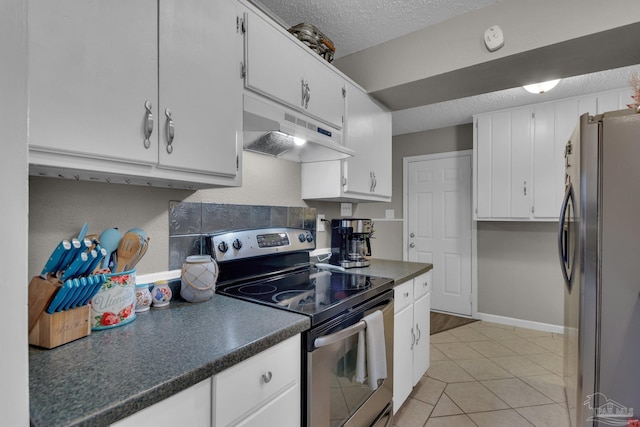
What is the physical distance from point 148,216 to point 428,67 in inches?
70.2

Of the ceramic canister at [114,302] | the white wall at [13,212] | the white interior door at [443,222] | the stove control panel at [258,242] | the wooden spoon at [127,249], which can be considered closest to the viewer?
the white wall at [13,212]

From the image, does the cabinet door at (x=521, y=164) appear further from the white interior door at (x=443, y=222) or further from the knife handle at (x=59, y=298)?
the knife handle at (x=59, y=298)

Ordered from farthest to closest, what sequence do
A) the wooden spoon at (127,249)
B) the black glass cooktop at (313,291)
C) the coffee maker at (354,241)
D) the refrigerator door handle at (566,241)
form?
1. the coffee maker at (354,241)
2. the refrigerator door handle at (566,241)
3. the black glass cooktop at (313,291)
4. the wooden spoon at (127,249)

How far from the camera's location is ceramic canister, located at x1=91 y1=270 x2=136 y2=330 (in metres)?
0.94

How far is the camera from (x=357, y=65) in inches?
85.4

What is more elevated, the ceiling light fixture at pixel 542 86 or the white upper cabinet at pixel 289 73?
the ceiling light fixture at pixel 542 86

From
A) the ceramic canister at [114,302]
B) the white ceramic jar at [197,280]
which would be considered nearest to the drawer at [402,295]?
the white ceramic jar at [197,280]

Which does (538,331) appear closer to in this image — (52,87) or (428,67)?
(428,67)

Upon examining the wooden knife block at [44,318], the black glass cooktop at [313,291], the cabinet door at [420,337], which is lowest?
the cabinet door at [420,337]

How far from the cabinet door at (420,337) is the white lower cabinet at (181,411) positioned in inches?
61.5

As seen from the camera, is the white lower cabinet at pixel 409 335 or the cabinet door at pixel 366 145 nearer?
the white lower cabinet at pixel 409 335

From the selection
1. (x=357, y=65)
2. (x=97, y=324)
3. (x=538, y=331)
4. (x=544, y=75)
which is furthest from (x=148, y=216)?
(x=538, y=331)

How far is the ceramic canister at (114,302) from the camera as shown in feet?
3.08

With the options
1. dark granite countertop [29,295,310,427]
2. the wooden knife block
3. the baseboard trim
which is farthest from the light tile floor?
the wooden knife block
